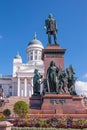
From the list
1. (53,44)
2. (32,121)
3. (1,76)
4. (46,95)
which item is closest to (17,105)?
(46,95)

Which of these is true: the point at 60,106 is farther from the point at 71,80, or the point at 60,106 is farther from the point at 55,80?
the point at 71,80

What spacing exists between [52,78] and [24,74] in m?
66.9

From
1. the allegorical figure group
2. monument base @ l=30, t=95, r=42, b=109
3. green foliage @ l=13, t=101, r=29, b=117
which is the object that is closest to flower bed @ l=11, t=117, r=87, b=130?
green foliage @ l=13, t=101, r=29, b=117

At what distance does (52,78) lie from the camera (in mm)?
19578

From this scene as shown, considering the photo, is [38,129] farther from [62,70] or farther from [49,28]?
[49,28]

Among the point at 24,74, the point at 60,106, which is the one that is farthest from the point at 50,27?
the point at 24,74

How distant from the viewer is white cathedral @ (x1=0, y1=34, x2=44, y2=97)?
86.3 meters

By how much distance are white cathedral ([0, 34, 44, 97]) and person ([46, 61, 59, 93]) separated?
60.0 metres

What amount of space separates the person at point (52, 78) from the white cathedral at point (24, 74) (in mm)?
59979

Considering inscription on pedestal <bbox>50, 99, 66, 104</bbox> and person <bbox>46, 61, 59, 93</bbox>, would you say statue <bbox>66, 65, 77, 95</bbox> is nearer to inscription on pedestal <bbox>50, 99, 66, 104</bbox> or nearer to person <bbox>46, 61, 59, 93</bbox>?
person <bbox>46, 61, 59, 93</bbox>

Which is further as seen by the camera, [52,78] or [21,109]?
[52,78]

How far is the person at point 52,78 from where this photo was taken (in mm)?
19547

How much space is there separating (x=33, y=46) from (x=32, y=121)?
85.6 m

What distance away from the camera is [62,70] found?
20484 mm
